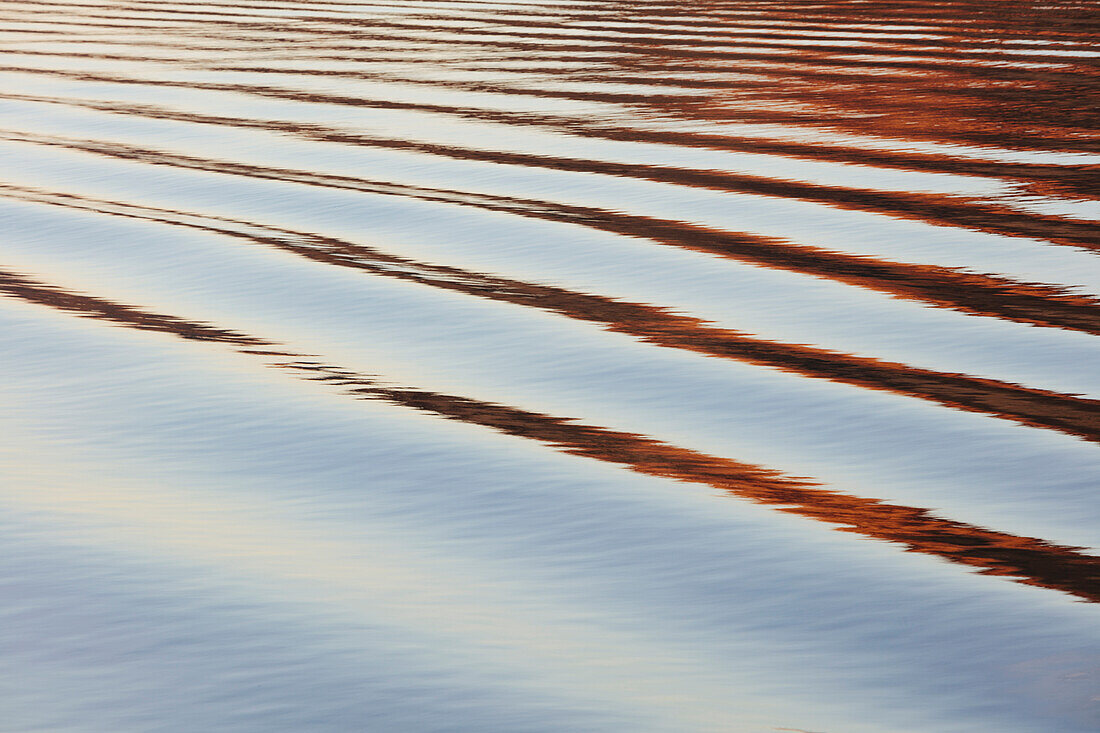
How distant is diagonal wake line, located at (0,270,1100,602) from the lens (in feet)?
6.01

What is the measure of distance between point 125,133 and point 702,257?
6.92ft

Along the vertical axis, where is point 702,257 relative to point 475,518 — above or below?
above

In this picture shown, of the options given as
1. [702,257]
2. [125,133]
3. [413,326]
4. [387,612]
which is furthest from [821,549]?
[125,133]

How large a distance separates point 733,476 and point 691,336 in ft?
2.11

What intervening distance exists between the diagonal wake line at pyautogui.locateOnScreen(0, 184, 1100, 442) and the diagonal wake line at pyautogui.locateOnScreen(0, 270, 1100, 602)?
0.40m

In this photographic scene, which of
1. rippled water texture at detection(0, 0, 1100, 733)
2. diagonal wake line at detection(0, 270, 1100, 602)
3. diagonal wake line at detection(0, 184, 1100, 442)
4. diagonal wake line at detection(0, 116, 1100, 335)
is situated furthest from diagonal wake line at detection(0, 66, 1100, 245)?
diagonal wake line at detection(0, 270, 1100, 602)

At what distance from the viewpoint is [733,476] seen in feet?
6.93

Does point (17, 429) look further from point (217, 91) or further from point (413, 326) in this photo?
point (217, 91)

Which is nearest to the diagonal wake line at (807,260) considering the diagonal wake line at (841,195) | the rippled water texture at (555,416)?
the rippled water texture at (555,416)

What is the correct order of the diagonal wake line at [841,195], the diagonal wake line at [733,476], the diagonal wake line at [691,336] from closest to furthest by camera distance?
1. the diagonal wake line at [733,476]
2. the diagonal wake line at [691,336]
3. the diagonal wake line at [841,195]

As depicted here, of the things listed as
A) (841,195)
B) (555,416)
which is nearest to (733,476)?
(555,416)

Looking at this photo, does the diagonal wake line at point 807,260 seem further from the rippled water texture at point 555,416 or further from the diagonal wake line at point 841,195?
the diagonal wake line at point 841,195

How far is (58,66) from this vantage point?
592 cm

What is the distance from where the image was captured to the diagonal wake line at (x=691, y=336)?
2.36 meters
